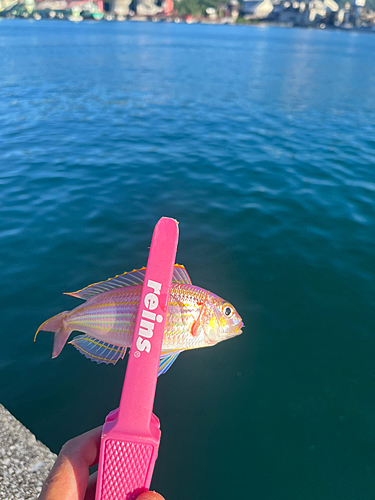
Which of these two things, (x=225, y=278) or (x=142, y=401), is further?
(x=225, y=278)

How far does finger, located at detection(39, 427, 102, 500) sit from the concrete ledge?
1.35m

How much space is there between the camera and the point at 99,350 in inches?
104

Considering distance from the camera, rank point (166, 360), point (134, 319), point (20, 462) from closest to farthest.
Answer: point (134, 319), point (166, 360), point (20, 462)

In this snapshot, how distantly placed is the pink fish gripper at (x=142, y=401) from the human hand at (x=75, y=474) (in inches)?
6.9

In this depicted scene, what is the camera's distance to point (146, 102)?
74.5 feet

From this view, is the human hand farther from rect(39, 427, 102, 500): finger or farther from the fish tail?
the fish tail

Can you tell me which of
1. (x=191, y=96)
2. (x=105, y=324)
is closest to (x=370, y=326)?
(x=105, y=324)

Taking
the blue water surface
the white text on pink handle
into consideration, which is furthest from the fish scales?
the blue water surface

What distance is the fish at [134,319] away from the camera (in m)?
2.38

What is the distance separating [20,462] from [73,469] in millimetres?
1627

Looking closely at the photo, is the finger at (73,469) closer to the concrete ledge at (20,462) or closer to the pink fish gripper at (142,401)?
the pink fish gripper at (142,401)

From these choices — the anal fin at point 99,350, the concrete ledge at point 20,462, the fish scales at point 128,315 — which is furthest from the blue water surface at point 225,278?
the fish scales at point 128,315

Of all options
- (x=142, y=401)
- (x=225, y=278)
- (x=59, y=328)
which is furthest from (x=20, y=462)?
(x=225, y=278)

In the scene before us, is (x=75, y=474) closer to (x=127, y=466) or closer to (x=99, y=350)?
(x=127, y=466)
